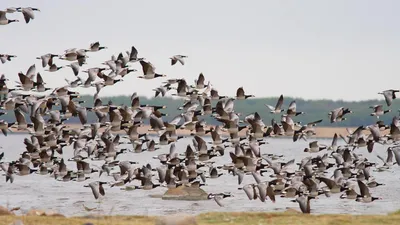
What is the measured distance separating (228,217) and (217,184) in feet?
130

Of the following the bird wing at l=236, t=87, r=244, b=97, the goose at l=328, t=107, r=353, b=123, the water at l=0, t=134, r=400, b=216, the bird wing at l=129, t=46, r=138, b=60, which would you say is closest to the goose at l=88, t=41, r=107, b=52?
the bird wing at l=129, t=46, r=138, b=60

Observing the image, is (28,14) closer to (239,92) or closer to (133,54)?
(133,54)

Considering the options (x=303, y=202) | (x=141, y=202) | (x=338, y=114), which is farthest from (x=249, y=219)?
(x=141, y=202)

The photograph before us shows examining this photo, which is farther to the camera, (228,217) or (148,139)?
(148,139)

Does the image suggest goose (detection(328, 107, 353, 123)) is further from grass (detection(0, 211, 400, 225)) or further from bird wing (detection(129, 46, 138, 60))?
bird wing (detection(129, 46, 138, 60))

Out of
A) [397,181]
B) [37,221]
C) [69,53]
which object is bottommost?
[397,181]

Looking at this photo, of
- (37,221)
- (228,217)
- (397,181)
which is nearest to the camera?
(37,221)

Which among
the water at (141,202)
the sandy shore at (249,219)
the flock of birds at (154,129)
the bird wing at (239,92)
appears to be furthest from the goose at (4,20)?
the water at (141,202)

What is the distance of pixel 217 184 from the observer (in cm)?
7038

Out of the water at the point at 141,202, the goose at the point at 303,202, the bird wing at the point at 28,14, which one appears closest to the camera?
the bird wing at the point at 28,14

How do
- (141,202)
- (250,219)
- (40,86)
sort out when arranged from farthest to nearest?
(141,202) < (40,86) < (250,219)

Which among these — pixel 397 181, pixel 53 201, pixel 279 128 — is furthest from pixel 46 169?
pixel 397 181

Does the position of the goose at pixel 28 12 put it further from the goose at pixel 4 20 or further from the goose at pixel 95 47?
the goose at pixel 95 47

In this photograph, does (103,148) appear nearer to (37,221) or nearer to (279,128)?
(279,128)
